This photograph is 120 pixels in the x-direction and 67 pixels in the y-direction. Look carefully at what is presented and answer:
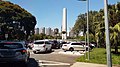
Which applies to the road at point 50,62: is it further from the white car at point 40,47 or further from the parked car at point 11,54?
the white car at point 40,47

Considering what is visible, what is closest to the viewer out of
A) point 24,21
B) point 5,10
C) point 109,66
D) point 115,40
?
point 109,66

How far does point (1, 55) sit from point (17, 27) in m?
55.8

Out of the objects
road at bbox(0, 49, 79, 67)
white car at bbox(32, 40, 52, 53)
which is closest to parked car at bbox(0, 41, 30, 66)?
road at bbox(0, 49, 79, 67)

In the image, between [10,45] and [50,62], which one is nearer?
[10,45]

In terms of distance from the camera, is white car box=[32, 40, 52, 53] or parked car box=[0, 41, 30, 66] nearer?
parked car box=[0, 41, 30, 66]

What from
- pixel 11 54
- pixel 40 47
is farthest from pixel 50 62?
pixel 40 47

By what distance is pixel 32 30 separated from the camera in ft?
252

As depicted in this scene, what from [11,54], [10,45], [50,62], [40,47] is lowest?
[50,62]

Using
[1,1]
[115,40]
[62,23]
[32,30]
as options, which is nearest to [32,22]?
[32,30]

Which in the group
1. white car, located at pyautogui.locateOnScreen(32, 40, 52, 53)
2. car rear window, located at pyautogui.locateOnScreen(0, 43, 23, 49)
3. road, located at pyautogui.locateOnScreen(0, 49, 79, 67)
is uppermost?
car rear window, located at pyautogui.locateOnScreen(0, 43, 23, 49)

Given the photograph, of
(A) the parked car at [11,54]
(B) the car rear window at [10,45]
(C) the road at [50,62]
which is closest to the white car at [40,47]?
(C) the road at [50,62]

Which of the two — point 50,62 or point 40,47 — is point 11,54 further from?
point 40,47

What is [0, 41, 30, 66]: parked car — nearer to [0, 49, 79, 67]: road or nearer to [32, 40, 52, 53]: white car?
[0, 49, 79, 67]: road

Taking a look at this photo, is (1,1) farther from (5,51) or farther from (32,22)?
(5,51)
